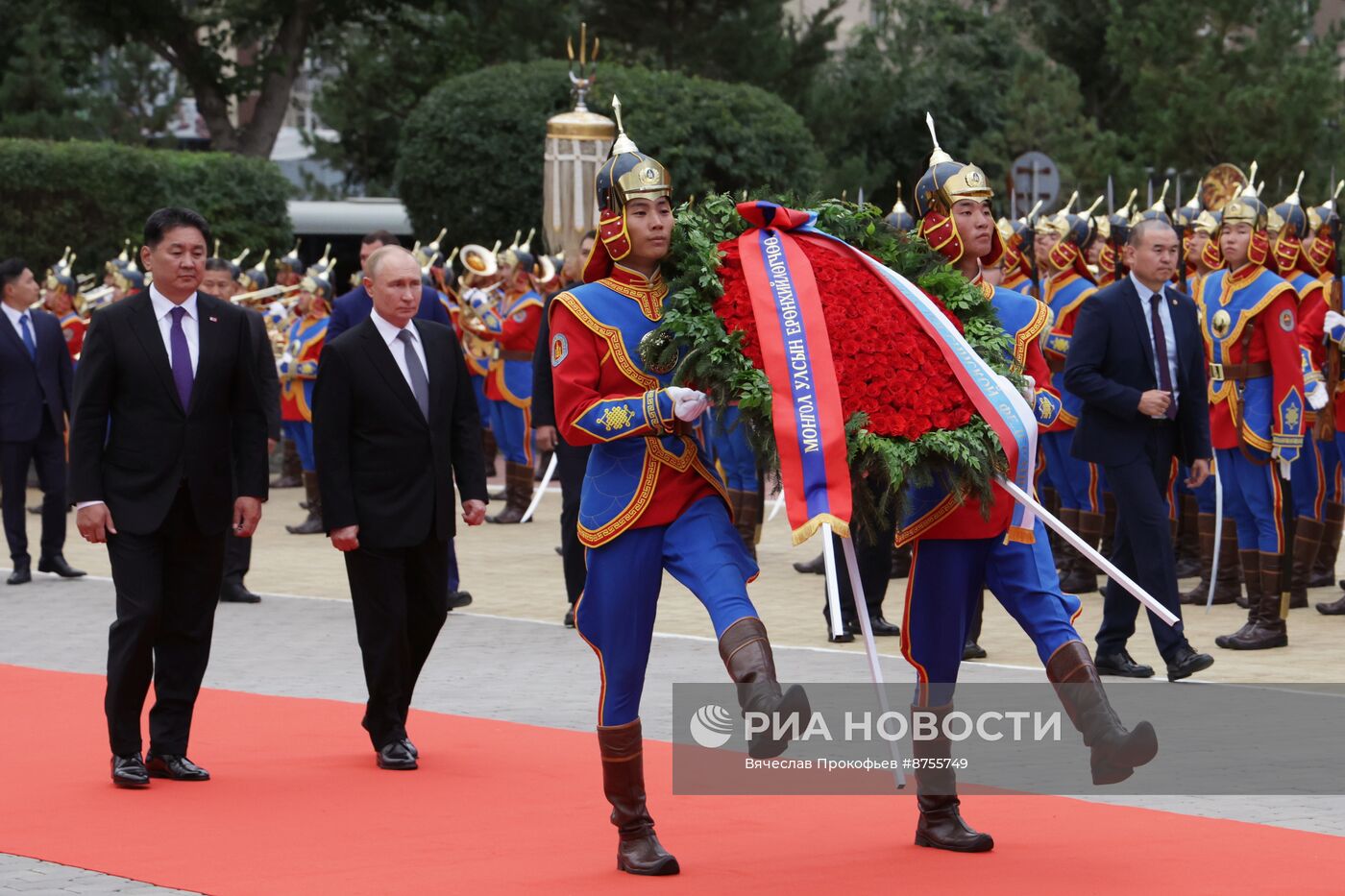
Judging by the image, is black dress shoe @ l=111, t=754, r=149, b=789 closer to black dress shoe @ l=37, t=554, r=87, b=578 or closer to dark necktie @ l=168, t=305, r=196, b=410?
dark necktie @ l=168, t=305, r=196, b=410

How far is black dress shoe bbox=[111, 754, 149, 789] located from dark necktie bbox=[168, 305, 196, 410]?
1.23 meters

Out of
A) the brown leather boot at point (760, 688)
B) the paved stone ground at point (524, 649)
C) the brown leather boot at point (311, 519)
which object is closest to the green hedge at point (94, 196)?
the brown leather boot at point (311, 519)

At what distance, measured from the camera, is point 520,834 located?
6914 millimetres

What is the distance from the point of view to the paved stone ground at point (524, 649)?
31.1 ft

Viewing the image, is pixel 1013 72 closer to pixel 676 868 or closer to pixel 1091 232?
pixel 1091 232

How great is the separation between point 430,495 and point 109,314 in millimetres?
1295

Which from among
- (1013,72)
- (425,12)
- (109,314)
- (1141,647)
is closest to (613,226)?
(109,314)

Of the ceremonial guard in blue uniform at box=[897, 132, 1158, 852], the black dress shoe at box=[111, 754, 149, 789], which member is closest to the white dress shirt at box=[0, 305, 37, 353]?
the black dress shoe at box=[111, 754, 149, 789]

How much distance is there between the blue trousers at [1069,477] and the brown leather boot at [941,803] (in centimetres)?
714

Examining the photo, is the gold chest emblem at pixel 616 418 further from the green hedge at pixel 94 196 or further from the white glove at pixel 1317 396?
the green hedge at pixel 94 196

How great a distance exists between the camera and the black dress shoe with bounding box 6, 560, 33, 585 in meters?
14.5

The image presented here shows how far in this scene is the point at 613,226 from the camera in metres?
6.47

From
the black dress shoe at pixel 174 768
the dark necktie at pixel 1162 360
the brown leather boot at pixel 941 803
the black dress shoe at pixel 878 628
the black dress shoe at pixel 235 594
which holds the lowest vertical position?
the black dress shoe at pixel 235 594

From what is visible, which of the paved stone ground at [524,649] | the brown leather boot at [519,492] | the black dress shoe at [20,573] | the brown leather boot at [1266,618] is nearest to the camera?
the paved stone ground at [524,649]
